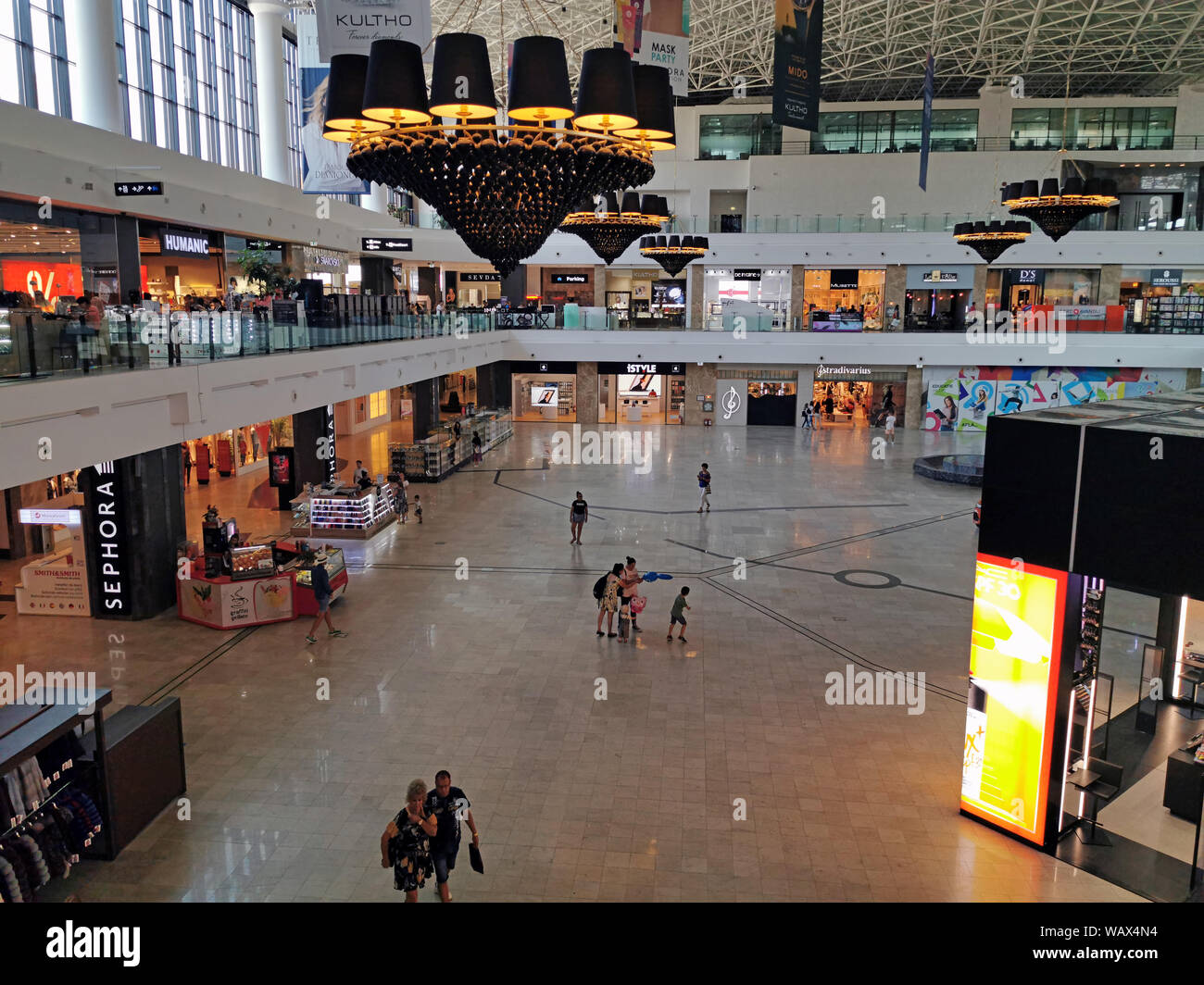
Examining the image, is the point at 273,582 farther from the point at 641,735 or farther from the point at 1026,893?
the point at 1026,893

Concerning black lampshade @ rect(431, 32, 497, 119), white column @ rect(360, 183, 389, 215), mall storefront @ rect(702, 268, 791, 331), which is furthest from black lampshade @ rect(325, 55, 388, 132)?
mall storefront @ rect(702, 268, 791, 331)

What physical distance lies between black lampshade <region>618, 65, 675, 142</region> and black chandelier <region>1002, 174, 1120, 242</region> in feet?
42.8

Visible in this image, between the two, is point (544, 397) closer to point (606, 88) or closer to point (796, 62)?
point (796, 62)

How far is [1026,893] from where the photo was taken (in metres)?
7.16

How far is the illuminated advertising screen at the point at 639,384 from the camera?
37906 millimetres

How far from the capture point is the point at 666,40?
14.0 m

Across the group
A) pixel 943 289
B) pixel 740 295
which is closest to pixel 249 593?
pixel 740 295

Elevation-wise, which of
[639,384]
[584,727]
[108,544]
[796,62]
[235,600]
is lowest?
[584,727]

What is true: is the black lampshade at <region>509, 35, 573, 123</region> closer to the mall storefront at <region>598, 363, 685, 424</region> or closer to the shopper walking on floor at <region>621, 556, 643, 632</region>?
the shopper walking on floor at <region>621, 556, 643, 632</region>

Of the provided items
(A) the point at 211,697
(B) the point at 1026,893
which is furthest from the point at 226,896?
(B) the point at 1026,893

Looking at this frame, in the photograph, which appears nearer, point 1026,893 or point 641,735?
point 1026,893

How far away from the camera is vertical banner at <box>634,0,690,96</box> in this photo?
45.3 feet

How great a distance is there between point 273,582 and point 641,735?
658cm

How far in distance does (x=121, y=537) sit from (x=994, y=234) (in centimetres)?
1966
